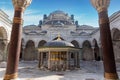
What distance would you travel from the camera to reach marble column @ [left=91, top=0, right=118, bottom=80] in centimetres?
484

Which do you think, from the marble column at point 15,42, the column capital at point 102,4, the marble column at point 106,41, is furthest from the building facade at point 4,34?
the marble column at point 106,41

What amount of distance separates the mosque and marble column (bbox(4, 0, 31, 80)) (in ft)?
26.9

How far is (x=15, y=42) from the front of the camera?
5246 millimetres

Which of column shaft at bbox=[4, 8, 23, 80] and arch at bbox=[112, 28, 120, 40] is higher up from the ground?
arch at bbox=[112, 28, 120, 40]

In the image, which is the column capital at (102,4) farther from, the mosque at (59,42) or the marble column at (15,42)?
the mosque at (59,42)

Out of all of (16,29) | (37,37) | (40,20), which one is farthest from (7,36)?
(40,20)

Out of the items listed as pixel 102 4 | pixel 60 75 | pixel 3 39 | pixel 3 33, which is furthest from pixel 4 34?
pixel 102 4

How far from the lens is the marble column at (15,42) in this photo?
4.99m

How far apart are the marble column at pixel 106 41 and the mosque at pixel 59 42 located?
8444 mm

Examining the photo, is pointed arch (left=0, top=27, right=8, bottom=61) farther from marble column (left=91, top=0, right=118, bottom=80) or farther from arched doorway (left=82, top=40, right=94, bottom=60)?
arched doorway (left=82, top=40, right=94, bottom=60)

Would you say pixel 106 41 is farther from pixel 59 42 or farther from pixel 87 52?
pixel 87 52

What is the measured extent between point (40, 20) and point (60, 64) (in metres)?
30.3

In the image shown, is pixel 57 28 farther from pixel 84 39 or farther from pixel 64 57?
pixel 64 57

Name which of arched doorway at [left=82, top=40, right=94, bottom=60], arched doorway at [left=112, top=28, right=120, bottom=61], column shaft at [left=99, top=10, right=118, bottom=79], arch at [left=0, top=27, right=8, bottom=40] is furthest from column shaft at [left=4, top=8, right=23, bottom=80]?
arched doorway at [left=82, top=40, right=94, bottom=60]
